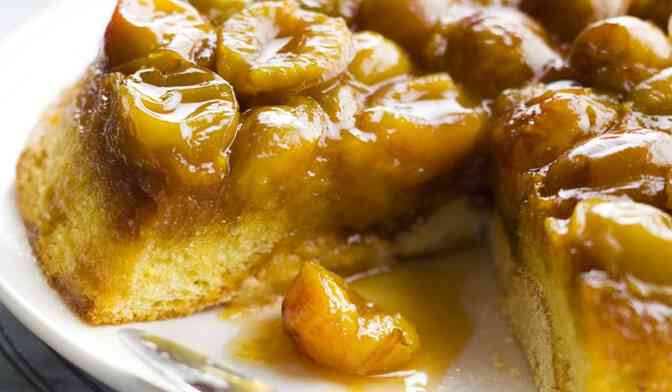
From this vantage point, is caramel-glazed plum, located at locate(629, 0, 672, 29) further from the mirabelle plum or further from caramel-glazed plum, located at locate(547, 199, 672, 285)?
caramel-glazed plum, located at locate(547, 199, 672, 285)

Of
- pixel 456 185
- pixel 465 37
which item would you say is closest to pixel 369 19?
pixel 465 37

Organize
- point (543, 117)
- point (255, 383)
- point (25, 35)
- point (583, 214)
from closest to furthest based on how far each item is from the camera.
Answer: point (583, 214)
point (255, 383)
point (543, 117)
point (25, 35)

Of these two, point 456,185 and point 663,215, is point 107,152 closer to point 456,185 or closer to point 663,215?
point 456,185

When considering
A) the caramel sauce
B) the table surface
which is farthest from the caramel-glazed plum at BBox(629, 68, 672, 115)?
the table surface

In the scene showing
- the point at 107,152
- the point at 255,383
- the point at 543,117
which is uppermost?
the point at 543,117

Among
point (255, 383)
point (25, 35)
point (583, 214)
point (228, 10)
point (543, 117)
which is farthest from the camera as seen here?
point (25, 35)

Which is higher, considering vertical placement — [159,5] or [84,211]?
[159,5]

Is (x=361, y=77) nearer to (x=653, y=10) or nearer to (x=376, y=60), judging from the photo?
(x=376, y=60)
